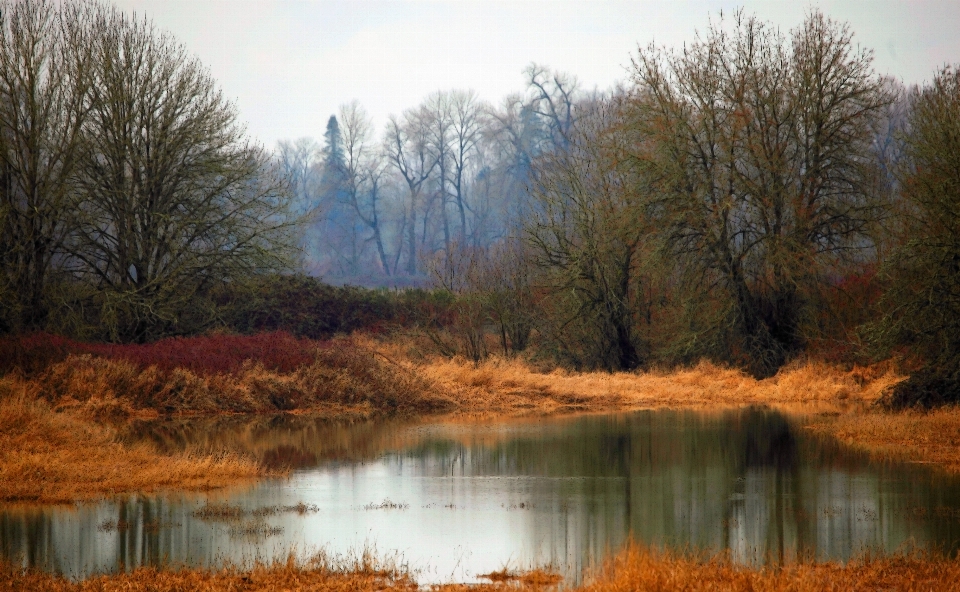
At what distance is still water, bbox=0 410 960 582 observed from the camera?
1030 centimetres

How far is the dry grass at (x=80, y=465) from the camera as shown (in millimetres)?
13453

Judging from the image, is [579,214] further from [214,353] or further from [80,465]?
[80,465]

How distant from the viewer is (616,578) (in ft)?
27.7

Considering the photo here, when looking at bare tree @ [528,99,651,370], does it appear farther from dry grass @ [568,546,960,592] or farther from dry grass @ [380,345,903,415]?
dry grass @ [568,546,960,592]

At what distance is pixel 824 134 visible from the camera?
3194 centimetres

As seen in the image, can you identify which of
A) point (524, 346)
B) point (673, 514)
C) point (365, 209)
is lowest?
point (673, 514)

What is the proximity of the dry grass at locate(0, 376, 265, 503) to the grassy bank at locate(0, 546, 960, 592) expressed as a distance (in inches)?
174

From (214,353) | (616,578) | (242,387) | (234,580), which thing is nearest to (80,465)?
(234,580)

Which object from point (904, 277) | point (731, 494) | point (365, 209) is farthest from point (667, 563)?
point (365, 209)

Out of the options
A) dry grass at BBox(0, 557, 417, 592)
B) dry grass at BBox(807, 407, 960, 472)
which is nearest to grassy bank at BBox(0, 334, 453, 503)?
dry grass at BBox(0, 557, 417, 592)

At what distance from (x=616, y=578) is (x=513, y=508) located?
4358 mm

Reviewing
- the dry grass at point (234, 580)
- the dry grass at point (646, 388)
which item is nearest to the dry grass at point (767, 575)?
the dry grass at point (234, 580)

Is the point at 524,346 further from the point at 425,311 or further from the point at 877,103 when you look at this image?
the point at 877,103

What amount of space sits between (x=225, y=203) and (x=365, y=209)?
6099 cm
